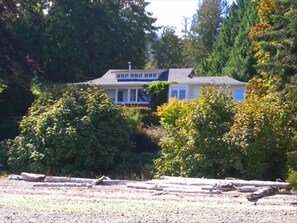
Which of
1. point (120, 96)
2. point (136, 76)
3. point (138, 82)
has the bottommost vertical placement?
point (120, 96)

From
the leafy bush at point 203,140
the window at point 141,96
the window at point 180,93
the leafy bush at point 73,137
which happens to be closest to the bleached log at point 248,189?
the leafy bush at point 203,140

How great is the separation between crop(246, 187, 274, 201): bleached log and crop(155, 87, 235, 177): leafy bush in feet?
13.6

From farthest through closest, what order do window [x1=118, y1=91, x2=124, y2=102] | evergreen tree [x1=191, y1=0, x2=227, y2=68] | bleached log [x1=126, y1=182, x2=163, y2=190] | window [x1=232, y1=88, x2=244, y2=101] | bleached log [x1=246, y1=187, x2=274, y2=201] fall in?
evergreen tree [x1=191, y1=0, x2=227, y2=68] → window [x1=118, y1=91, x2=124, y2=102] → window [x1=232, y1=88, x2=244, y2=101] → bleached log [x1=126, y1=182, x2=163, y2=190] → bleached log [x1=246, y1=187, x2=274, y2=201]

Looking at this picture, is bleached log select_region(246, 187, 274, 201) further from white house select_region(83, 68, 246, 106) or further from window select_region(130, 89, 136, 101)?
window select_region(130, 89, 136, 101)

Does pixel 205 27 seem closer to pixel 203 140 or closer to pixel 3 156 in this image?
pixel 3 156

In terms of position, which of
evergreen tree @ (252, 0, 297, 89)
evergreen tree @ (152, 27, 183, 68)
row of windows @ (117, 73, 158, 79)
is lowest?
evergreen tree @ (252, 0, 297, 89)

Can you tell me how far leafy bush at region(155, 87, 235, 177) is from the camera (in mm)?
22469

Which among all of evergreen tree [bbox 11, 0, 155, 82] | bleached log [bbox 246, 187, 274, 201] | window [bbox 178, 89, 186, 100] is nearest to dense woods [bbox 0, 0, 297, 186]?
bleached log [bbox 246, 187, 274, 201]

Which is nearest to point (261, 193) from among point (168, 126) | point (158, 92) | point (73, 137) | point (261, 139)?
point (261, 139)

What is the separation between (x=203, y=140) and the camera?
22.7 m

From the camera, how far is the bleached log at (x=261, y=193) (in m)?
17.0

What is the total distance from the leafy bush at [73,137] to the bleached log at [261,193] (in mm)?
9920

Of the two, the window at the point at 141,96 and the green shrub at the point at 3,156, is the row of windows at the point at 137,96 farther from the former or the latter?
the green shrub at the point at 3,156

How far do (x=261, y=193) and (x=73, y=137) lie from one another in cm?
1064
